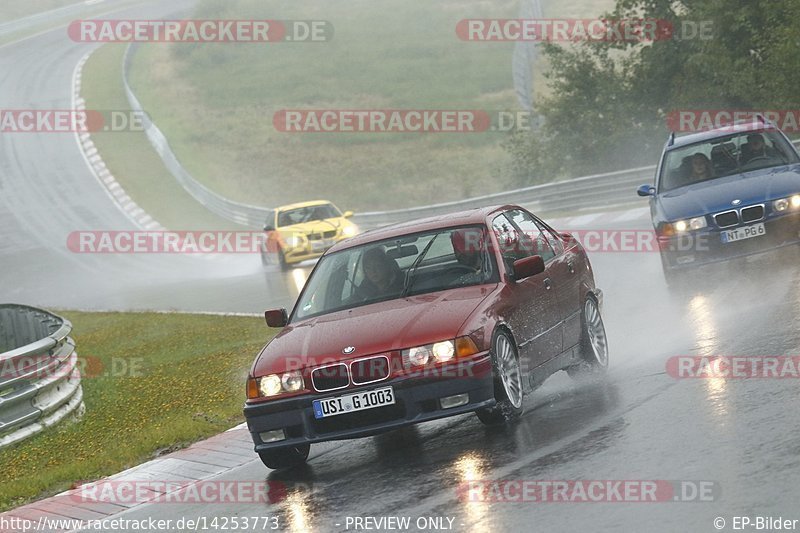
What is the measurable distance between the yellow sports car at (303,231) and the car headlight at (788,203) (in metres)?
14.0

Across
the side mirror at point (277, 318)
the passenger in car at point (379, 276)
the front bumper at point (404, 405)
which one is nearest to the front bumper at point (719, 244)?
the passenger in car at point (379, 276)

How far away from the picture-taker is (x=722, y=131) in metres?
15.7

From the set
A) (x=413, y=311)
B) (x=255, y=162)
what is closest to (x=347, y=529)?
(x=413, y=311)

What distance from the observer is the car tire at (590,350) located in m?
10.4

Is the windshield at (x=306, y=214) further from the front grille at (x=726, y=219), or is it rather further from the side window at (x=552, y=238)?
the side window at (x=552, y=238)

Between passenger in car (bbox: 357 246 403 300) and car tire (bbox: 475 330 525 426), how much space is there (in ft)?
3.33

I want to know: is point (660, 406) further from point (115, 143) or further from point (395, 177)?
point (115, 143)

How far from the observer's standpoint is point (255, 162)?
177 ft

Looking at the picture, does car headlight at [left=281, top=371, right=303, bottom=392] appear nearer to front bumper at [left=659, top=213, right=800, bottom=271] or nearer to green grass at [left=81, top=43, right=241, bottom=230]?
front bumper at [left=659, top=213, right=800, bottom=271]

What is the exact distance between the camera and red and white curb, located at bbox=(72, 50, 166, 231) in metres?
43.8

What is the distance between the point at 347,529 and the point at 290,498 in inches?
44.9

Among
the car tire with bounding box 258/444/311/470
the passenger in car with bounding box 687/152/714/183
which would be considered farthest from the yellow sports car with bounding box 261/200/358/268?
the car tire with bounding box 258/444/311/470

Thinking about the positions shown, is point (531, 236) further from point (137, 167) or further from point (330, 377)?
point (137, 167)

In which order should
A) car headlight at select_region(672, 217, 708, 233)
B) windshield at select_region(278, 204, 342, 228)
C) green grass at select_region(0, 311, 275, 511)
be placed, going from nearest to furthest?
green grass at select_region(0, 311, 275, 511), car headlight at select_region(672, 217, 708, 233), windshield at select_region(278, 204, 342, 228)
